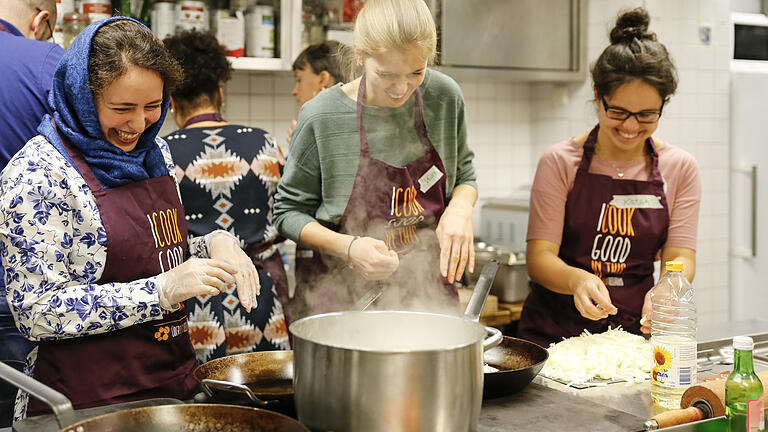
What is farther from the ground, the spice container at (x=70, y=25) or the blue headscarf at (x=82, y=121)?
the spice container at (x=70, y=25)

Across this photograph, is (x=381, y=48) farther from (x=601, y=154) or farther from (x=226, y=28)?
(x=226, y=28)

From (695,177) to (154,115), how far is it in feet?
5.46

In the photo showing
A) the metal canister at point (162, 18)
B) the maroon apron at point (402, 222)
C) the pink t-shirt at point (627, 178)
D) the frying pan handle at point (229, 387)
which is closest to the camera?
the frying pan handle at point (229, 387)

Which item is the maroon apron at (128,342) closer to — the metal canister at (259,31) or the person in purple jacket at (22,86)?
the person in purple jacket at (22,86)

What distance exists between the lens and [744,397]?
4.31 feet

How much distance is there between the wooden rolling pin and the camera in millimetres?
1295

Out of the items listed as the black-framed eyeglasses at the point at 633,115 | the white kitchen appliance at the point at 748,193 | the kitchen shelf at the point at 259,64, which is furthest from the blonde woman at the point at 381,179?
the white kitchen appliance at the point at 748,193

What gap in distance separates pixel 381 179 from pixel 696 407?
1.09m

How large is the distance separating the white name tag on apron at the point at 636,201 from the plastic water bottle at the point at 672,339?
63cm

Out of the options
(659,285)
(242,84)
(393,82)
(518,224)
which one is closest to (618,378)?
(659,285)

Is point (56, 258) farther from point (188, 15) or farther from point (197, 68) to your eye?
point (188, 15)

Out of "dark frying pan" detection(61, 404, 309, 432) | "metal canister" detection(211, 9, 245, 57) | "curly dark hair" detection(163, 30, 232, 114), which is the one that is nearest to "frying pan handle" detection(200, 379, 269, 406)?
"dark frying pan" detection(61, 404, 309, 432)

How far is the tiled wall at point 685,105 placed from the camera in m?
4.03

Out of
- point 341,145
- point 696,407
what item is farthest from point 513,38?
point 696,407
